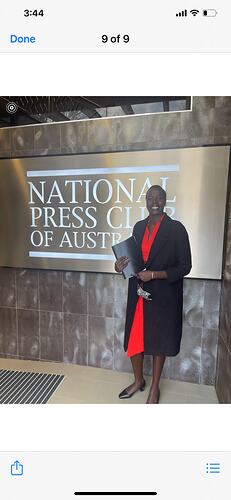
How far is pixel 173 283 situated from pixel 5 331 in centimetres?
140

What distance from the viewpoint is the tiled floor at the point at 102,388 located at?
1.40 metres

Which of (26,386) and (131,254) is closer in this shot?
(131,254)

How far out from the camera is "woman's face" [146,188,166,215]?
4.37ft

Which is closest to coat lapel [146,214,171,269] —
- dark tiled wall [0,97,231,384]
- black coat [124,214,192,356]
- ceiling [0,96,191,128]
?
black coat [124,214,192,356]

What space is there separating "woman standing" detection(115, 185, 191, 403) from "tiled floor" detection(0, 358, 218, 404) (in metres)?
0.15

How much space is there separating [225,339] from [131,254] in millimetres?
705

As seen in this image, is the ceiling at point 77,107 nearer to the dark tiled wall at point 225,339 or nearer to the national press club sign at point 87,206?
the national press club sign at point 87,206

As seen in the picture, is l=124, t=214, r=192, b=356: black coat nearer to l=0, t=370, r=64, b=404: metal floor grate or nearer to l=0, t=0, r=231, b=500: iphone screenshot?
l=0, t=0, r=231, b=500: iphone screenshot

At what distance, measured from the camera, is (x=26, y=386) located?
1546mm
